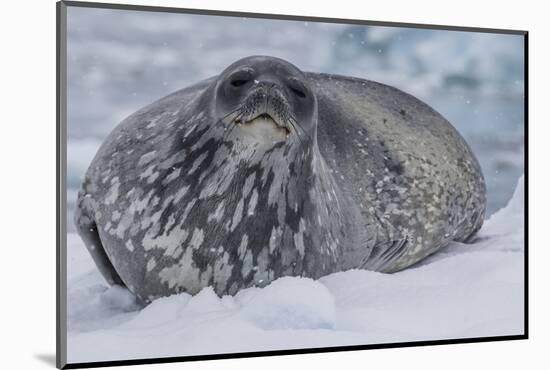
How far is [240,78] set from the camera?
3.66m

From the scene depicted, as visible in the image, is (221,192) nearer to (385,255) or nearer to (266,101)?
(266,101)

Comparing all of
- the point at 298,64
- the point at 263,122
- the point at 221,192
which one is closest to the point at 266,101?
the point at 263,122

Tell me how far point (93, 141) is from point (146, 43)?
46 cm

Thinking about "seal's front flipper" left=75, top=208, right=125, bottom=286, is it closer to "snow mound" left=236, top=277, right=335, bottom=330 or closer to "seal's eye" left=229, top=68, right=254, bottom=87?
"snow mound" left=236, top=277, right=335, bottom=330

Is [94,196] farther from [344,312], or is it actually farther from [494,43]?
[494,43]

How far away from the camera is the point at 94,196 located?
12.6ft

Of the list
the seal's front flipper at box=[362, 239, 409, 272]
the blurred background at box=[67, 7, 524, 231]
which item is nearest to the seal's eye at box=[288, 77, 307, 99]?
the blurred background at box=[67, 7, 524, 231]

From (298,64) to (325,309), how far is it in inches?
42.4

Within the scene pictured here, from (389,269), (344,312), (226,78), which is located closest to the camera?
(226,78)

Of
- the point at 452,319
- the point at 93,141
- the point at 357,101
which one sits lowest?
the point at 452,319

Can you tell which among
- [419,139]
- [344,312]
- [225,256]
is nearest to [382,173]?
[419,139]

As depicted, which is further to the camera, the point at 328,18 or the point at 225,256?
the point at 328,18

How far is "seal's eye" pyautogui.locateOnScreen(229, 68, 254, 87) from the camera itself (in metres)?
3.66

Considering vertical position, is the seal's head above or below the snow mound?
above
